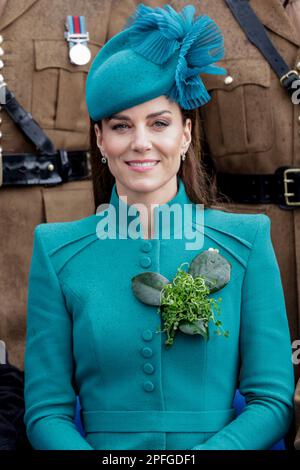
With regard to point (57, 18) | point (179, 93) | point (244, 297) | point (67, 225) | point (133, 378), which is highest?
point (57, 18)

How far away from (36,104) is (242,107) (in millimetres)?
707

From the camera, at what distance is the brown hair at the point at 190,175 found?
8.61 feet

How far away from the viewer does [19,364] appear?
11.9ft

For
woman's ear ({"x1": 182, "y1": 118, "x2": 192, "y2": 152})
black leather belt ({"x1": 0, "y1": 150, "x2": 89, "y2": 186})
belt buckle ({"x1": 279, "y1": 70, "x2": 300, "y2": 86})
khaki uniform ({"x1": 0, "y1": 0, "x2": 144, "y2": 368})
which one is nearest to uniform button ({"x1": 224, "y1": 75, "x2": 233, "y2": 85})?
belt buckle ({"x1": 279, "y1": 70, "x2": 300, "y2": 86})

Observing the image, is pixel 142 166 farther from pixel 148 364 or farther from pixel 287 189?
pixel 287 189

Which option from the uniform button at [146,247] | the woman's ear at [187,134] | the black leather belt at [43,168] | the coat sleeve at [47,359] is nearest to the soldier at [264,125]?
the black leather belt at [43,168]

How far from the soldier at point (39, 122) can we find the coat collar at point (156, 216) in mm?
1044

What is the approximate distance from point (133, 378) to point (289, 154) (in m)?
1.33

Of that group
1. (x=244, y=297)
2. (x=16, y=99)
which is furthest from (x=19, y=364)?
(x=244, y=297)

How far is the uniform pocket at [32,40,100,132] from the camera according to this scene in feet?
11.8

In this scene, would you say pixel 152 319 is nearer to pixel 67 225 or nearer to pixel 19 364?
pixel 67 225

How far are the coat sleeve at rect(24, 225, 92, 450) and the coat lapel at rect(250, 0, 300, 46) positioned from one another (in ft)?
4.51

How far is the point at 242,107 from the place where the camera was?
3.54 metres

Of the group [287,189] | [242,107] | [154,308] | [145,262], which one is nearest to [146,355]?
[154,308]
